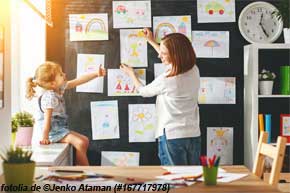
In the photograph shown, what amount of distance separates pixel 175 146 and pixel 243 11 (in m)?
1.30

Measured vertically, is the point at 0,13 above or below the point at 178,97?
above

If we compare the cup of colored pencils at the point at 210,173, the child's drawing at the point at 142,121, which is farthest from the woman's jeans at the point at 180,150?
the cup of colored pencils at the point at 210,173

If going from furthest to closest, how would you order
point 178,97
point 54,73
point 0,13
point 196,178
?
point 54,73 < point 178,97 < point 0,13 < point 196,178

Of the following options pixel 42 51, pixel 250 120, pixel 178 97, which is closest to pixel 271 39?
pixel 250 120

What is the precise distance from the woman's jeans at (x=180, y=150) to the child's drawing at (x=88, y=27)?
1.05 meters

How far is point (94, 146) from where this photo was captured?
3.83 m

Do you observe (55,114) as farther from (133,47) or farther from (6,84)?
(6,84)

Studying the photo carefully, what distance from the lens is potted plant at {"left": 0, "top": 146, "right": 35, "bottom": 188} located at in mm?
1688

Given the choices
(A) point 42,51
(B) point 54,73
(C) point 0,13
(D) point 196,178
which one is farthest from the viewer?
(A) point 42,51

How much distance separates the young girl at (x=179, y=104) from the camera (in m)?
3.15

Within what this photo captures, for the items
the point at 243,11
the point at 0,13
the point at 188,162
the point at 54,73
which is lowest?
the point at 188,162

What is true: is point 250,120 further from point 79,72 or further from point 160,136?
point 79,72

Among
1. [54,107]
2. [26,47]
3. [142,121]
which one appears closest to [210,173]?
[54,107]

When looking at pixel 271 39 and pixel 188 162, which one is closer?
pixel 188 162
